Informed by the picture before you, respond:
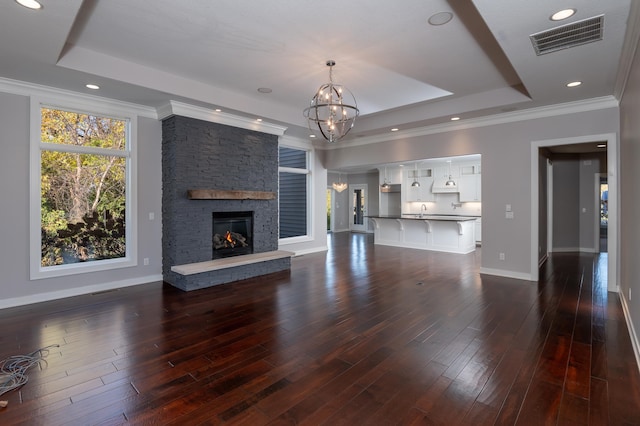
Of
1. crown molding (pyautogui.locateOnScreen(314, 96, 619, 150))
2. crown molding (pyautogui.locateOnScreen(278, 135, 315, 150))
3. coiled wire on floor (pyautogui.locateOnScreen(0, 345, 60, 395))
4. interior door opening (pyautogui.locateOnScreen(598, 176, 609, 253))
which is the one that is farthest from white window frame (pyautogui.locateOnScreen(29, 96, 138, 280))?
interior door opening (pyautogui.locateOnScreen(598, 176, 609, 253))

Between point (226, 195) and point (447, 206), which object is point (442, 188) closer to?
point (447, 206)

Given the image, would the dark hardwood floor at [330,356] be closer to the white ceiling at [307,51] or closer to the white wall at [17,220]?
the white wall at [17,220]

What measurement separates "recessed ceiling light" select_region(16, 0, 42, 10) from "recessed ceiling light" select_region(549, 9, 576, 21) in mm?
4140

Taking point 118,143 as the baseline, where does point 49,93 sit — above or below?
above

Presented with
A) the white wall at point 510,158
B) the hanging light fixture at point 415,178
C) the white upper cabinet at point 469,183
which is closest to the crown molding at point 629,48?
the white wall at point 510,158

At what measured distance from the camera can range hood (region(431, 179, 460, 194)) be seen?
404 inches

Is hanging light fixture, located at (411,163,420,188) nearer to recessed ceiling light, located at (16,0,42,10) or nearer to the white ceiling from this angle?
the white ceiling

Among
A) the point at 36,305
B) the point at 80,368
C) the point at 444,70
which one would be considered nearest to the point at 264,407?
the point at 80,368

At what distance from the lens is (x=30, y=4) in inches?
102

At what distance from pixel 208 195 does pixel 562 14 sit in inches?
196

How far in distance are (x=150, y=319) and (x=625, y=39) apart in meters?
5.63

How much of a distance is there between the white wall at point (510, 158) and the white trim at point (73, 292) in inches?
234

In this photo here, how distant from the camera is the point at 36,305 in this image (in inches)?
169

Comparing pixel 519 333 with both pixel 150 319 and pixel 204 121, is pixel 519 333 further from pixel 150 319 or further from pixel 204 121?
pixel 204 121
